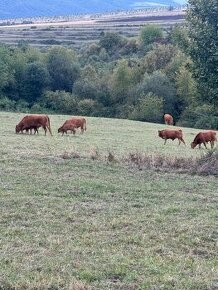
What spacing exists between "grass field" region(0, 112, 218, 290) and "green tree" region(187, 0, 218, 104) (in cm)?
475

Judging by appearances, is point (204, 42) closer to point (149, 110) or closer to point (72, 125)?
point (72, 125)

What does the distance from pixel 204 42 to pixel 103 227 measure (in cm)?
1064

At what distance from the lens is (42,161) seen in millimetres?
17781

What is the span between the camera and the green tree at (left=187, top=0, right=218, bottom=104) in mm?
19375

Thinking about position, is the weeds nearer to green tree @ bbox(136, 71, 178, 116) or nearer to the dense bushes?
the dense bushes

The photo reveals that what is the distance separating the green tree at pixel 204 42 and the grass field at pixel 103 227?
4755mm

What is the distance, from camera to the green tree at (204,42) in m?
19.4

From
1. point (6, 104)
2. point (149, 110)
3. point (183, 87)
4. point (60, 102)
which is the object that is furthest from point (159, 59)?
point (6, 104)

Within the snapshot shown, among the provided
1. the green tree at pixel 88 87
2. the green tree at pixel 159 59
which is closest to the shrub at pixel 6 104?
the green tree at pixel 88 87

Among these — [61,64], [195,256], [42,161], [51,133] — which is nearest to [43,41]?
[61,64]

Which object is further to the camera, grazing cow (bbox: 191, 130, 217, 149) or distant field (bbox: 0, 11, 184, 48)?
distant field (bbox: 0, 11, 184, 48)

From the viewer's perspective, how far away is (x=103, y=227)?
10.6 m

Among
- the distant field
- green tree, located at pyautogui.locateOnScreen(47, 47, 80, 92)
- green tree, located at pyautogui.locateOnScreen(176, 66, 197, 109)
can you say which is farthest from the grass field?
the distant field

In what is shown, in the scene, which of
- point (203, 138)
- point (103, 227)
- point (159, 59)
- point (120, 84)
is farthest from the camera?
point (159, 59)
